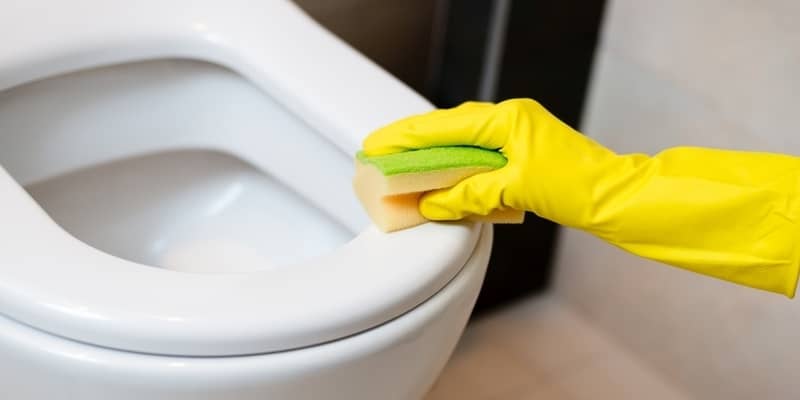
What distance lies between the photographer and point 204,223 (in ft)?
2.98

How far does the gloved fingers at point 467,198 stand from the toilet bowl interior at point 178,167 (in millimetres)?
144

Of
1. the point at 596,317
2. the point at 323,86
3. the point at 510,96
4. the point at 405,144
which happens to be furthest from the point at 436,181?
the point at 596,317

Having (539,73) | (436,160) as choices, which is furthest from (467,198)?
(539,73)

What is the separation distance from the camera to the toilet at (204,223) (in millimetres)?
563

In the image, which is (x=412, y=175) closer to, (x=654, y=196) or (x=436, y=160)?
(x=436, y=160)

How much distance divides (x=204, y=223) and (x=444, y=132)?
1.09 ft

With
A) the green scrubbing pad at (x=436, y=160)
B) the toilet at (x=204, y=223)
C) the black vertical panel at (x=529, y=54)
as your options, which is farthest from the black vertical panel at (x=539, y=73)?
the green scrubbing pad at (x=436, y=160)

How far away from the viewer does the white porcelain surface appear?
0.56 m

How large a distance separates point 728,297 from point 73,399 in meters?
0.69

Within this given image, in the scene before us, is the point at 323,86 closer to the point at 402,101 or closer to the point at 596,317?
the point at 402,101

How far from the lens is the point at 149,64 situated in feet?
2.77

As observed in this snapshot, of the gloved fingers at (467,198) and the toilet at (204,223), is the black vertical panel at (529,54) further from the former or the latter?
the gloved fingers at (467,198)

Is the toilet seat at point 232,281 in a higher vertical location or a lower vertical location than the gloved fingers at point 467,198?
lower

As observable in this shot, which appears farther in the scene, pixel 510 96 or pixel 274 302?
pixel 510 96
